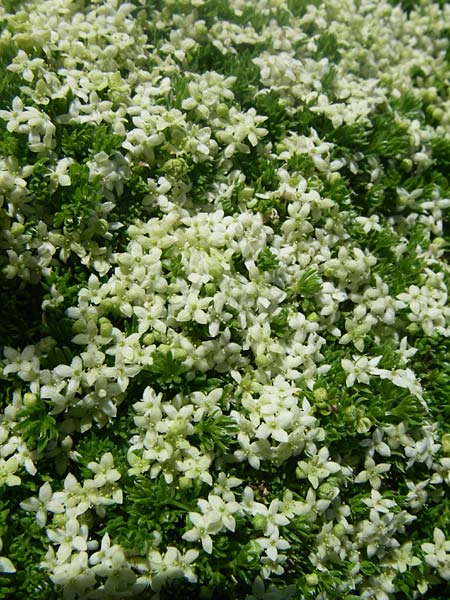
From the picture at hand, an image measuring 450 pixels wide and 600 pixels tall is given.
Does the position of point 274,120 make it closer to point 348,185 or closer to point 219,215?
point 348,185

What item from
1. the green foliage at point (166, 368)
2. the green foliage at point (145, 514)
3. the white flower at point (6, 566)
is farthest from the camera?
the green foliage at point (166, 368)

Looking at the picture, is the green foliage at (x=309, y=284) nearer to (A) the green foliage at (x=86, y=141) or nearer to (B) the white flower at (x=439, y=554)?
(A) the green foliage at (x=86, y=141)

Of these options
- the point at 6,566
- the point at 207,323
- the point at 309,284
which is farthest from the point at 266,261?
the point at 6,566

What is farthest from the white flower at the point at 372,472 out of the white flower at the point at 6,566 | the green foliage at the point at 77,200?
the green foliage at the point at 77,200

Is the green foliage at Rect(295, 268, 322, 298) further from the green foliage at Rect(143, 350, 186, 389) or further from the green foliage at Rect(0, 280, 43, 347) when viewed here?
the green foliage at Rect(0, 280, 43, 347)

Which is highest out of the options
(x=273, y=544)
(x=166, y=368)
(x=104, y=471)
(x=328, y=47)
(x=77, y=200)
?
(x=328, y=47)

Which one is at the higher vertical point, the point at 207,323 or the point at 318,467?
the point at 207,323

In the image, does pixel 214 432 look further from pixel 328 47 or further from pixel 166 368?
pixel 328 47

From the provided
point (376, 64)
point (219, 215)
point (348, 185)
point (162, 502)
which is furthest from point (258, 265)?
point (376, 64)
